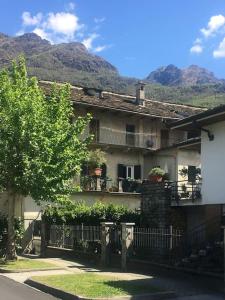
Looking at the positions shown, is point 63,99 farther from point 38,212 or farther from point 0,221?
point 38,212

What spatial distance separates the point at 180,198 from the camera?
2322cm

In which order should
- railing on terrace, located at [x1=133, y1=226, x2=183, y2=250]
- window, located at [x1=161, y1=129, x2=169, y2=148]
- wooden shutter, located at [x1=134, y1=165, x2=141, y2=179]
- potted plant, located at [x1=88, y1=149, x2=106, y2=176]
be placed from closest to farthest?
railing on terrace, located at [x1=133, y1=226, x2=183, y2=250] < potted plant, located at [x1=88, y1=149, x2=106, y2=176] < wooden shutter, located at [x1=134, y1=165, x2=141, y2=179] < window, located at [x1=161, y1=129, x2=169, y2=148]

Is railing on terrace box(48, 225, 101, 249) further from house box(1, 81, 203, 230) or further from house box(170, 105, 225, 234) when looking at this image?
house box(1, 81, 203, 230)

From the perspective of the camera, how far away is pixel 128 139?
42.9m

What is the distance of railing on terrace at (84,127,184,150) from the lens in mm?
41562

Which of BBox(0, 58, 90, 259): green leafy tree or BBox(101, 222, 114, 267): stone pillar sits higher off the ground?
BBox(0, 58, 90, 259): green leafy tree

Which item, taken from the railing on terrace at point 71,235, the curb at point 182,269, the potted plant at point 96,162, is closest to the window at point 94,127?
the potted plant at point 96,162

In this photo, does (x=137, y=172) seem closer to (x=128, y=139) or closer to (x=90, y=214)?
(x=128, y=139)

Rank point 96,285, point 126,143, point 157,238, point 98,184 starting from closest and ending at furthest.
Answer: point 96,285
point 157,238
point 98,184
point 126,143

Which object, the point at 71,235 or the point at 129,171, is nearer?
the point at 71,235

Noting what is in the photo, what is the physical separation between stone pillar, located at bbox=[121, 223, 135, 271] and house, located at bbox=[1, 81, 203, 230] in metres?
16.8

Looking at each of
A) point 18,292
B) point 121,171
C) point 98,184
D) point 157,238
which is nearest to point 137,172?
point 121,171

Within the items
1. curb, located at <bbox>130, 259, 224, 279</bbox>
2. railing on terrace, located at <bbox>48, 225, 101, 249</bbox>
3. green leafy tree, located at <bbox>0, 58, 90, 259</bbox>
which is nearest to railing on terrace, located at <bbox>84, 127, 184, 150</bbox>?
railing on terrace, located at <bbox>48, 225, 101, 249</bbox>

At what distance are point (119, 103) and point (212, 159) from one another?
81.1 feet
